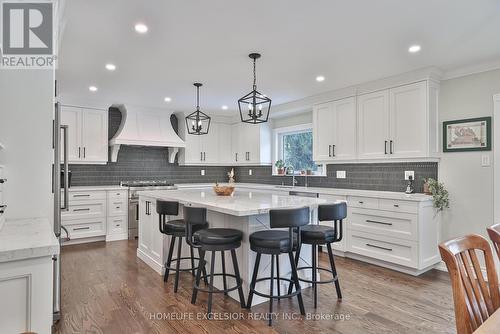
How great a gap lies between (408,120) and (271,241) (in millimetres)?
2639

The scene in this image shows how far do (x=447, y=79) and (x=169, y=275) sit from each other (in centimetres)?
413

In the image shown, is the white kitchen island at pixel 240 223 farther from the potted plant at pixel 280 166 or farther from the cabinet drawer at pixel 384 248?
the potted plant at pixel 280 166

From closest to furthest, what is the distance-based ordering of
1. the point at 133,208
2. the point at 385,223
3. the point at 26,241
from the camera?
the point at 26,241
the point at 385,223
the point at 133,208

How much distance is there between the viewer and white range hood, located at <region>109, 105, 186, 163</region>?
5828 mm

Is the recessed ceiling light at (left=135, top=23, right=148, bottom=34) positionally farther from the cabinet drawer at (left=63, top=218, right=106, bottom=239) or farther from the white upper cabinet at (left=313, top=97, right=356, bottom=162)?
the cabinet drawer at (left=63, top=218, right=106, bottom=239)

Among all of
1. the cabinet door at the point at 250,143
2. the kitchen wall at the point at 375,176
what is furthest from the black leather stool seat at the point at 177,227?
the cabinet door at the point at 250,143

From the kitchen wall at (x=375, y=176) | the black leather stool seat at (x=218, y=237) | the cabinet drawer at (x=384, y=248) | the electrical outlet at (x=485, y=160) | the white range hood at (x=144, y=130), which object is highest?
the white range hood at (x=144, y=130)

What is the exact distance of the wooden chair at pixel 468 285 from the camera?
111 cm

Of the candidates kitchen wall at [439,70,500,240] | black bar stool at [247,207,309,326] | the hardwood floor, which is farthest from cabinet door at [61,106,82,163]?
kitchen wall at [439,70,500,240]

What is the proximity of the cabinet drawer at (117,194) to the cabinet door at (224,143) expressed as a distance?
2313 mm

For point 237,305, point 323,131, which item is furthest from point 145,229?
point 323,131

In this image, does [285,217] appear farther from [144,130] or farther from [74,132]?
[74,132]

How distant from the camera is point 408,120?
3.99m

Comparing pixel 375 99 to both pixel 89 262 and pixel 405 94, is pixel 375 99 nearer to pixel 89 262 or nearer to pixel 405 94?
pixel 405 94
